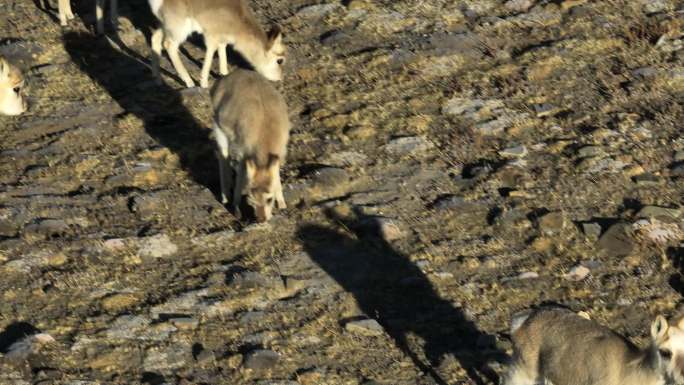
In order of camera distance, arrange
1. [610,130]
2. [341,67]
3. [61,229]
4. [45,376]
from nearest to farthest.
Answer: [45,376] → [61,229] → [610,130] → [341,67]

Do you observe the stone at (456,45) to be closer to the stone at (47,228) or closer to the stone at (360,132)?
the stone at (360,132)

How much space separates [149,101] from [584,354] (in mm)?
7620

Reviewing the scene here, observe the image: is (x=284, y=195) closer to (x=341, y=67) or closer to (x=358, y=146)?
(x=358, y=146)

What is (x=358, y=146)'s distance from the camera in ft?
48.7

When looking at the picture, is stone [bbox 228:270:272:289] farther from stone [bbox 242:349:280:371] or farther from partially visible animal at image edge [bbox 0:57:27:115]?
partially visible animal at image edge [bbox 0:57:27:115]

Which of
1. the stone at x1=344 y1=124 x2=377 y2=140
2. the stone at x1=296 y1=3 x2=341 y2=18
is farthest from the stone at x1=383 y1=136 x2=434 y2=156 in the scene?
the stone at x1=296 y1=3 x2=341 y2=18

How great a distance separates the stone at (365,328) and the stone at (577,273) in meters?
1.97

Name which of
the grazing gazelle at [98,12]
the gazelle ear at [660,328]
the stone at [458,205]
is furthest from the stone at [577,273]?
the grazing gazelle at [98,12]

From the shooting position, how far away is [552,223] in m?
13.2

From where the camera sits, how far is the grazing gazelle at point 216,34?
15656 millimetres

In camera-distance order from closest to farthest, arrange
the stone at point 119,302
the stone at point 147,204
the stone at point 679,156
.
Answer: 1. the stone at point 119,302
2. the stone at point 147,204
3. the stone at point 679,156

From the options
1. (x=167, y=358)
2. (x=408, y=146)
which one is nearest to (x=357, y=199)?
(x=408, y=146)

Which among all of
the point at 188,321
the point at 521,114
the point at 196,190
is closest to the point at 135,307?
the point at 188,321

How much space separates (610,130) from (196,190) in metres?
4.66
